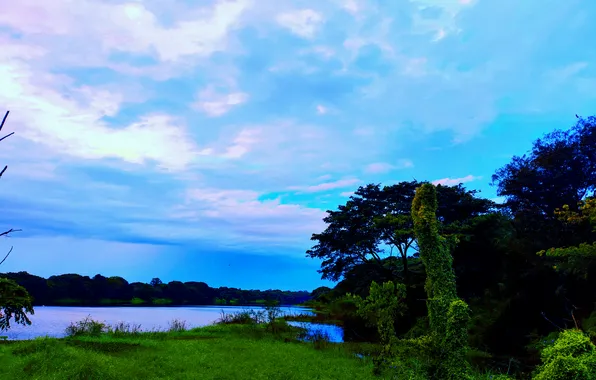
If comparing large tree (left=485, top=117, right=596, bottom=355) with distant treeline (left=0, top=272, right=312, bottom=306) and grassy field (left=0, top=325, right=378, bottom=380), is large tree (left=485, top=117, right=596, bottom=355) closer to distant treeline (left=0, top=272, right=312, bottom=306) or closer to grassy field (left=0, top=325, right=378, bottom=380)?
grassy field (left=0, top=325, right=378, bottom=380)

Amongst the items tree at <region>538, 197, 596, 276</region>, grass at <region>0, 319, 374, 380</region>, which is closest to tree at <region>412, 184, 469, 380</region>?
grass at <region>0, 319, 374, 380</region>

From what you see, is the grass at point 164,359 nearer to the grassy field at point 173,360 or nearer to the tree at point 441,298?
the grassy field at point 173,360

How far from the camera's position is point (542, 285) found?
2083 cm

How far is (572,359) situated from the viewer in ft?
17.2

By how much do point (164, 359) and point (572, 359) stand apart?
12.1m

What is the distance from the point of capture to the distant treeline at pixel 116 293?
6197cm

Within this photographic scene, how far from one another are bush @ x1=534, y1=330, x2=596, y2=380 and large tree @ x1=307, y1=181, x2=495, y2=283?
2460 centimetres

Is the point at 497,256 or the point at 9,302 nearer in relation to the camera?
the point at 9,302

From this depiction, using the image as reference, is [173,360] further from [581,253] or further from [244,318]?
[581,253]

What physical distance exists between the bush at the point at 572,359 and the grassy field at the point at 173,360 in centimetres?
793

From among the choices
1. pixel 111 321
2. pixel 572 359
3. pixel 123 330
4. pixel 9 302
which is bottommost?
pixel 111 321

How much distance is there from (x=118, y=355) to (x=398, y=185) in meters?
25.8

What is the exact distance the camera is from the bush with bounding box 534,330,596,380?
5.16m

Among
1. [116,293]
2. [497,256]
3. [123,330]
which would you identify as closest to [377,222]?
[497,256]
